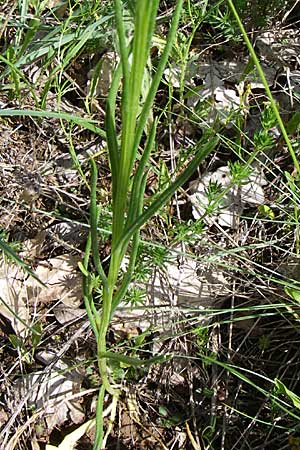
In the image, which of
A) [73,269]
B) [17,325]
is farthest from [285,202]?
[17,325]

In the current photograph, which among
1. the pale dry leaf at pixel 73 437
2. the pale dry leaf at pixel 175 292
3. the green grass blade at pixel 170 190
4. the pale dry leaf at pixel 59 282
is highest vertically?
the green grass blade at pixel 170 190

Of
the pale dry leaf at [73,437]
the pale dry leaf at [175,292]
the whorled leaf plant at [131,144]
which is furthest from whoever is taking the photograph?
the pale dry leaf at [175,292]

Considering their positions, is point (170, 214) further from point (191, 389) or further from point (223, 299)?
point (191, 389)

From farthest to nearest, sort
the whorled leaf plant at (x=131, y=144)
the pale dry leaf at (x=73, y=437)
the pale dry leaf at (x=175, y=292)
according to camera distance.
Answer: the pale dry leaf at (x=175, y=292) → the pale dry leaf at (x=73, y=437) → the whorled leaf plant at (x=131, y=144)

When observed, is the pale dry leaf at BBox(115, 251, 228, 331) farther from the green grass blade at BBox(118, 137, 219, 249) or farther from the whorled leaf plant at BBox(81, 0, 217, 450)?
the green grass blade at BBox(118, 137, 219, 249)

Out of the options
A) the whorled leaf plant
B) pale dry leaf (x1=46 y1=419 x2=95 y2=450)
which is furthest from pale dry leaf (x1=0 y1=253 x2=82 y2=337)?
the whorled leaf plant

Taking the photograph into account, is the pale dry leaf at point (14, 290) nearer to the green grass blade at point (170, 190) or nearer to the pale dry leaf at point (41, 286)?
the pale dry leaf at point (41, 286)

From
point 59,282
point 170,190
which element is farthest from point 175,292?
point 170,190

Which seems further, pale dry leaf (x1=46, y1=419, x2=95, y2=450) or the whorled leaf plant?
pale dry leaf (x1=46, y1=419, x2=95, y2=450)

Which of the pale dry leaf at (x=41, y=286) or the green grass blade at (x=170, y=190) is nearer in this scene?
the green grass blade at (x=170, y=190)

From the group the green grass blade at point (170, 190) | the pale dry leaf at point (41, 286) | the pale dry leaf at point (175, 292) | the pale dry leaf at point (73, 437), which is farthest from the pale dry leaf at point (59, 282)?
the green grass blade at point (170, 190)

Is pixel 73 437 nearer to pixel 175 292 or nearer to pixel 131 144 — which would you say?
pixel 175 292
